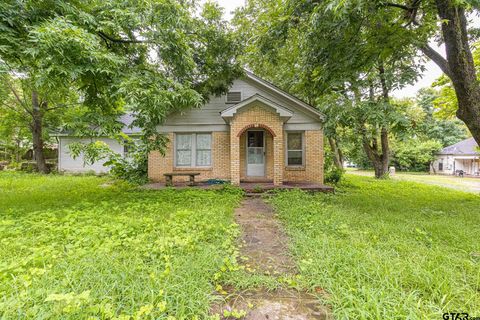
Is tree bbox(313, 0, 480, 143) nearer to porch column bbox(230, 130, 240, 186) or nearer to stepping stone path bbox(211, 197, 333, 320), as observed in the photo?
porch column bbox(230, 130, 240, 186)

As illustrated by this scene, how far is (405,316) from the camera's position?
1.93m

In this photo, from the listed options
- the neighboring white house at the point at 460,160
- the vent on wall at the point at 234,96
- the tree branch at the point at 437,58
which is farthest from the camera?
the neighboring white house at the point at 460,160

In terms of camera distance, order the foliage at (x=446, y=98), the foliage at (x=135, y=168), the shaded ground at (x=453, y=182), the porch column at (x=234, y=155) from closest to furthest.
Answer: the porch column at (x=234, y=155) → the foliage at (x=446, y=98) → the foliage at (x=135, y=168) → the shaded ground at (x=453, y=182)

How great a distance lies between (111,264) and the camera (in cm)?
271

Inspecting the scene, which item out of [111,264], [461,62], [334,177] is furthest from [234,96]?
[111,264]

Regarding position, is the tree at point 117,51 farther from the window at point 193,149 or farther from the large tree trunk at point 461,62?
the large tree trunk at point 461,62

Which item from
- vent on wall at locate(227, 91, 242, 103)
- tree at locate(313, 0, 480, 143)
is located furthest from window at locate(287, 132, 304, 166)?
tree at locate(313, 0, 480, 143)

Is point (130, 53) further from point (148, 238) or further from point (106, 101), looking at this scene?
point (148, 238)

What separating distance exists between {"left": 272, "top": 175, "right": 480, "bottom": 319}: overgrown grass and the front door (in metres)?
5.13

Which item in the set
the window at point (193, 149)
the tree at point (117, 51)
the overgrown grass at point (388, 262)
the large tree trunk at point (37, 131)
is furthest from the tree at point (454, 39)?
the large tree trunk at point (37, 131)

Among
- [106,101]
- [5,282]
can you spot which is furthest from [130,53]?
[5,282]

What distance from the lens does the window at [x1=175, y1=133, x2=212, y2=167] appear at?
10359 mm

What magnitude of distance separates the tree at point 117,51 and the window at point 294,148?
166 inches

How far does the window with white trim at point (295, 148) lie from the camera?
1048 cm
